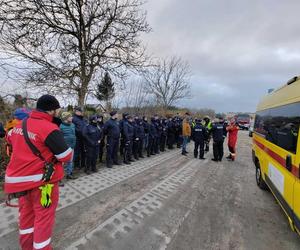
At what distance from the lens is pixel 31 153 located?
2.36 meters

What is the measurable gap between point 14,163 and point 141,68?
9089mm

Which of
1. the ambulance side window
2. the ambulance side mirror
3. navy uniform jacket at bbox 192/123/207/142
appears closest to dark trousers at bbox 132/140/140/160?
navy uniform jacket at bbox 192/123/207/142

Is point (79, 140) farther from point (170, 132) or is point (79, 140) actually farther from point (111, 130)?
point (170, 132)

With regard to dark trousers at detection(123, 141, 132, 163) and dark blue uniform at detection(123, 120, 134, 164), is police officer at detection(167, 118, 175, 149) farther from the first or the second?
dark trousers at detection(123, 141, 132, 163)

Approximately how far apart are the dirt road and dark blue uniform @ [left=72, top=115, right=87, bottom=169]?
1.11 metres

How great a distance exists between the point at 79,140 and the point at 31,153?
4677 millimetres

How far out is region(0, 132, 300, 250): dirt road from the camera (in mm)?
3186

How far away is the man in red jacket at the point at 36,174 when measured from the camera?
7.70 ft

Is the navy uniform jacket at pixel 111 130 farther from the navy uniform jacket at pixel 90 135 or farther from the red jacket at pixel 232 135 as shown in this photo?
the red jacket at pixel 232 135

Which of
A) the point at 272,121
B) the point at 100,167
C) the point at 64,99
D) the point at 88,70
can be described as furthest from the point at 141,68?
the point at 272,121

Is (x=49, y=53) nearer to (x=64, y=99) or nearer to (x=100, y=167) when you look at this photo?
(x=64, y=99)

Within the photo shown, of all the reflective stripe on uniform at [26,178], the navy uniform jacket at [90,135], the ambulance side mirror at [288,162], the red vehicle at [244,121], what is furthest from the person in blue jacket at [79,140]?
the red vehicle at [244,121]

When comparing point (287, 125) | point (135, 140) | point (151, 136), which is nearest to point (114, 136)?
point (135, 140)

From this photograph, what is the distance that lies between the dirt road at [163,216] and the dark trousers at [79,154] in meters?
1.09
